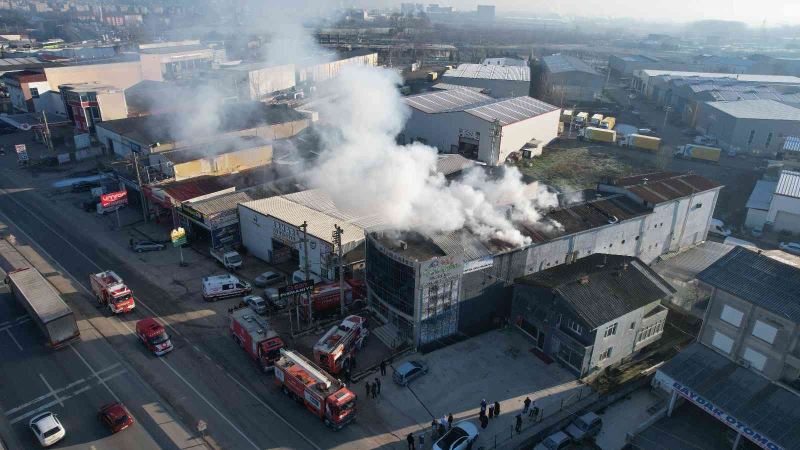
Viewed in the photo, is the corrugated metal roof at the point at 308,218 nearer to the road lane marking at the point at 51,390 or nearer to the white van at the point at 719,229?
the road lane marking at the point at 51,390

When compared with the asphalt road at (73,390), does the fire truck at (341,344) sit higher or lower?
higher

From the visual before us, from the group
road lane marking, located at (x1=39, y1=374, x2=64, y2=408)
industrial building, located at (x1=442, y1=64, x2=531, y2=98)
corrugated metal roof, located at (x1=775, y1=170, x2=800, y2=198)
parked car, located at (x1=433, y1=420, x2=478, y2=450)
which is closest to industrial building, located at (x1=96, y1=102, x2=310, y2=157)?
road lane marking, located at (x1=39, y1=374, x2=64, y2=408)

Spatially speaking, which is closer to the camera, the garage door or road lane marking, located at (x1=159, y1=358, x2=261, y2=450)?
road lane marking, located at (x1=159, y1=358, x2=261, y2=450)

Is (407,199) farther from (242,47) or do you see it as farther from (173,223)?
(242,47)

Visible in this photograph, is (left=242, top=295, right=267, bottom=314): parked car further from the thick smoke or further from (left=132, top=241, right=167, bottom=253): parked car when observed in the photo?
(left=132, top=241, right=167, bottom=253): parked car

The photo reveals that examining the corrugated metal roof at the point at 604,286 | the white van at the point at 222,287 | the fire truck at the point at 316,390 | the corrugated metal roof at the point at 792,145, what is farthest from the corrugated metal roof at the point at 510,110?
the fire truck at the point at 316,390

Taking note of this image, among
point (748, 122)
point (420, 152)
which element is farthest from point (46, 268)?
point (748, 122)

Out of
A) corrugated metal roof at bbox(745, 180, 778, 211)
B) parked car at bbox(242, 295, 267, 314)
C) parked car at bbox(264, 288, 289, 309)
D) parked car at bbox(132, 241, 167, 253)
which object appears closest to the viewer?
parked car at bbox(242, 295, 267, 314)

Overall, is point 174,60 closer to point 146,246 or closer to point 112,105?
point 112,105
